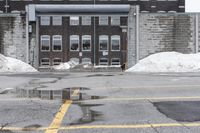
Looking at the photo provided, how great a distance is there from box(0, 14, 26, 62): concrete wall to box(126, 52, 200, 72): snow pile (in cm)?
1006

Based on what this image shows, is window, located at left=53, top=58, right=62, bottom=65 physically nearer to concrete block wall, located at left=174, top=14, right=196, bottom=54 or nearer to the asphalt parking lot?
concrete block wall, located at left=174, top=14, right=196, bottom=54

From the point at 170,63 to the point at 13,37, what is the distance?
13.6m

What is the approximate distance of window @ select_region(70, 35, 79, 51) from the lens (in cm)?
8111

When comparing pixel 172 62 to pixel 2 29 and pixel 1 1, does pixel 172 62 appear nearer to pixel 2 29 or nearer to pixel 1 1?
pixel 2 29

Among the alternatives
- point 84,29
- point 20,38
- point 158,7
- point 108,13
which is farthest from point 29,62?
point 158,7

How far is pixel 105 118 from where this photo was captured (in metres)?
9.69

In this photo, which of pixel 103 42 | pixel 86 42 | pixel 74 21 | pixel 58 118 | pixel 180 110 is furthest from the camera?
pixel 74 21

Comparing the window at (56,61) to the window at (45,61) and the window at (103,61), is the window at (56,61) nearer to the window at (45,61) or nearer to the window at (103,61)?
the window at (45,61)

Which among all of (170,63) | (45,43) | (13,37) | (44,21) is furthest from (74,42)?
(170,63)

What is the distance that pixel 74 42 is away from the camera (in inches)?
3216

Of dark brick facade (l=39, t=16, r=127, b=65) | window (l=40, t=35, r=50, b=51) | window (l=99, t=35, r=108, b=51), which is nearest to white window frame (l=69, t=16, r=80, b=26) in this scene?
dark brick facade (l=39, t=16, r=127, b=65)

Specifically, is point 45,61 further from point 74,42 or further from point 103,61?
point 103,61

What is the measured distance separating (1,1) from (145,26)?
51.7m

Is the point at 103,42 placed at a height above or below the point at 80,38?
below
